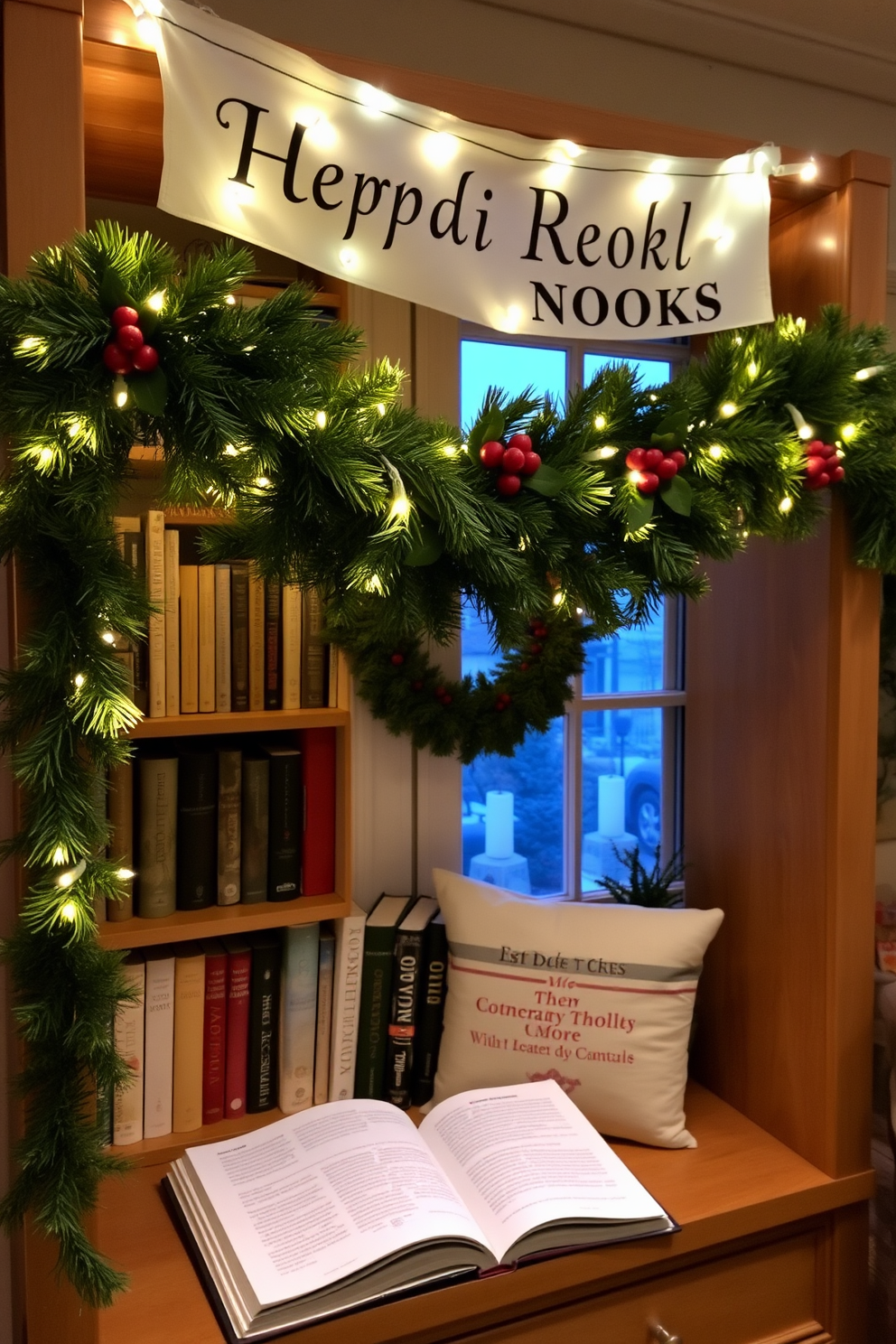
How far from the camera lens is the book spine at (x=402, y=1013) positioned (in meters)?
1.59

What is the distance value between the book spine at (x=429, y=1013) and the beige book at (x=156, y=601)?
562 mm

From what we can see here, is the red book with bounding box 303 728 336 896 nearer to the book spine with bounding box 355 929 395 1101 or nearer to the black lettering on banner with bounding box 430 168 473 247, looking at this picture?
the book spine with bounding box 355 929 395 1101

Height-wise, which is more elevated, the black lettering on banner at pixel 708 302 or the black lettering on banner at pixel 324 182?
the black lettering on banner at pixel 324 182

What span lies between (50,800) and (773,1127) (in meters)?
1.23

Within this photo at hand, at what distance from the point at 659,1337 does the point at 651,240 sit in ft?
4.74

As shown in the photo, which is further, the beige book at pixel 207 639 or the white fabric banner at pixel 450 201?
the beige book at pixel 207 639

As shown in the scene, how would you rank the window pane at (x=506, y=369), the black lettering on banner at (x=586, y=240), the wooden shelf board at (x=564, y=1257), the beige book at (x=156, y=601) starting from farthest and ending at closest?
1. the window pane at (x=506, y=369)
2. the beige book at (x=156, y=601)
3. the black lettering on banner at (x=586, y=240)
4. the wooden shelf board at (x=564, y=1257)

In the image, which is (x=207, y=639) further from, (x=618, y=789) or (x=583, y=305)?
(x=618, y=789)

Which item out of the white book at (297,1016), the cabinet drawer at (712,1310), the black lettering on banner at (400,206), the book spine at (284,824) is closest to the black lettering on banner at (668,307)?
the black lettering on banner at (400,206)

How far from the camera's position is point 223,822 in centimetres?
150

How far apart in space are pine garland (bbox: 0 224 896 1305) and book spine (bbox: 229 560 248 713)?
0.18 meters

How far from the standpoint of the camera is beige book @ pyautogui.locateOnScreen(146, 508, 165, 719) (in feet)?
4.55

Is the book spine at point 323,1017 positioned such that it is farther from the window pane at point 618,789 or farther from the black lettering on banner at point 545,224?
the black lettering on banner at point 545,224

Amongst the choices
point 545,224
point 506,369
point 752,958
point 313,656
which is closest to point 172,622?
point 313,656
